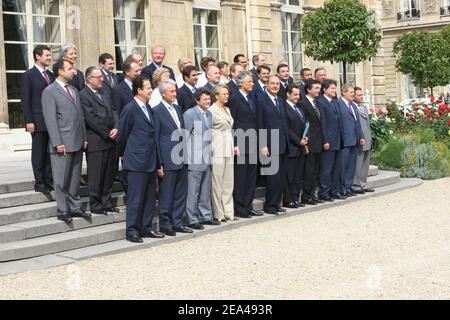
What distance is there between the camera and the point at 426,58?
3341 centimetres

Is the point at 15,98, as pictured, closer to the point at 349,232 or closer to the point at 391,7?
the point at 349,232

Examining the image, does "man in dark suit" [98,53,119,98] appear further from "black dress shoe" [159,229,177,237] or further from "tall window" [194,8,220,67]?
"tall window" [194,8,220,67]

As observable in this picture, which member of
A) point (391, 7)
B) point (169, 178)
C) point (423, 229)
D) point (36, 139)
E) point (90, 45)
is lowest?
point (423, 229)

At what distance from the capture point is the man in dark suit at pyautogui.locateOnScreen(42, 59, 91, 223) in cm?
803

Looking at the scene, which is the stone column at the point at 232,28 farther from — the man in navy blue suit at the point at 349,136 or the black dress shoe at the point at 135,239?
the black dress shoe at the point at 135,239

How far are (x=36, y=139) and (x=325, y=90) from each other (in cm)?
484

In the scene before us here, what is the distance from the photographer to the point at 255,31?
19.1m

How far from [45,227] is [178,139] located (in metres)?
1.90

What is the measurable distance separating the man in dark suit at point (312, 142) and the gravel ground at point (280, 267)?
138 cm

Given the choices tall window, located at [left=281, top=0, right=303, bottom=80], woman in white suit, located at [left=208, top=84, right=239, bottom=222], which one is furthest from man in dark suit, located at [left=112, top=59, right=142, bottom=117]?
tall window, located at [left=281, top=0, right=303, bottom=80]

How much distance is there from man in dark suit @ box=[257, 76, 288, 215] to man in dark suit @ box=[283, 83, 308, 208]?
7.2 inches

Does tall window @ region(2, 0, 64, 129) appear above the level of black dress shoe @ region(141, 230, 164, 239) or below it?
above

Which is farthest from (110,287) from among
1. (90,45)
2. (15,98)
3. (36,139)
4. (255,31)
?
(255,31)

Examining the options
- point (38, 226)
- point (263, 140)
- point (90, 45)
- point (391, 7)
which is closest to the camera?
point (38, 226)
